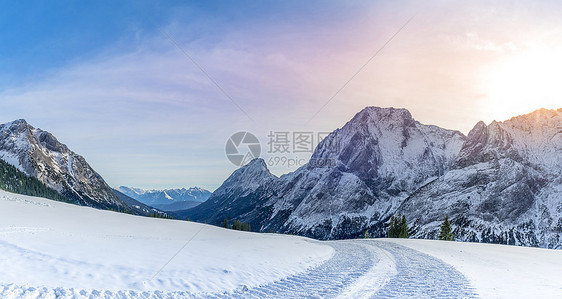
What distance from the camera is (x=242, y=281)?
18.1 m

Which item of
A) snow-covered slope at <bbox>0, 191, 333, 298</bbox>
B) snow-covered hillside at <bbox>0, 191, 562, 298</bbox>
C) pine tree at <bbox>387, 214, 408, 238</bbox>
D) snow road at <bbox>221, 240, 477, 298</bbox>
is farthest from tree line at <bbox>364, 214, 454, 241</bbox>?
snow road at <bbox>221, 240, 477, 298</bbox>

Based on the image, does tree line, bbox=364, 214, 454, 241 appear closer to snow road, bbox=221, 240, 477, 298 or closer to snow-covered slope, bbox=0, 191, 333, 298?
snow-covered slope, bbox=0, 191, 333, 298

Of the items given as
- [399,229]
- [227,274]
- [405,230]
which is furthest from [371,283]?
[399,229]

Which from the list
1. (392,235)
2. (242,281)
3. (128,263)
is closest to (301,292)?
(242,281)

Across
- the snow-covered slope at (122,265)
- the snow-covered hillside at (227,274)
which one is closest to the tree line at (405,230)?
the snow-covered hillside at (227,274)

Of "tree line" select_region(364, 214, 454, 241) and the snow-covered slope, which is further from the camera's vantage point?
"tree line" select_region(364, 214, 454, 241)

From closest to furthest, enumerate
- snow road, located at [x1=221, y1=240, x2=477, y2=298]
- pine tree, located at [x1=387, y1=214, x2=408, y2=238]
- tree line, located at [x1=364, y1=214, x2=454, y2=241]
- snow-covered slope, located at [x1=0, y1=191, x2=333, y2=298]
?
snow road, located at [x1=221, y1=240, x2=477, y2=298] < snow-covered slope, located at [x1=0, y1=191, x2=333, y2=298] < tree line, located at [x1=364, y1=214, x2=454, y2=241] < pine tree, located at [x1=387, y1=214, x2=408, y2=238]

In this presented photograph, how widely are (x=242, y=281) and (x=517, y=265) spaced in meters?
20.9

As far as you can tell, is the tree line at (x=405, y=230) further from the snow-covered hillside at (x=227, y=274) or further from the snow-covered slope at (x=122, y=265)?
the snow-covered slope at (x=122, y=265)

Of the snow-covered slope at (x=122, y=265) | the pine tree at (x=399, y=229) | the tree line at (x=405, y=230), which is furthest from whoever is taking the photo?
the pine tree at (x=399, y=229)

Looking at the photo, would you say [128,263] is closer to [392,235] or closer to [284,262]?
[284,262]

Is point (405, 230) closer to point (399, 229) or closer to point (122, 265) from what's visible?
point (399, 229)

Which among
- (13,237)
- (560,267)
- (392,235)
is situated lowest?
(392,235)

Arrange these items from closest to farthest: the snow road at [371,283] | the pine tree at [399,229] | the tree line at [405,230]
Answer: the snow road at [371,283]
the tree line at [405,230]
the pine tree at [399,229]
